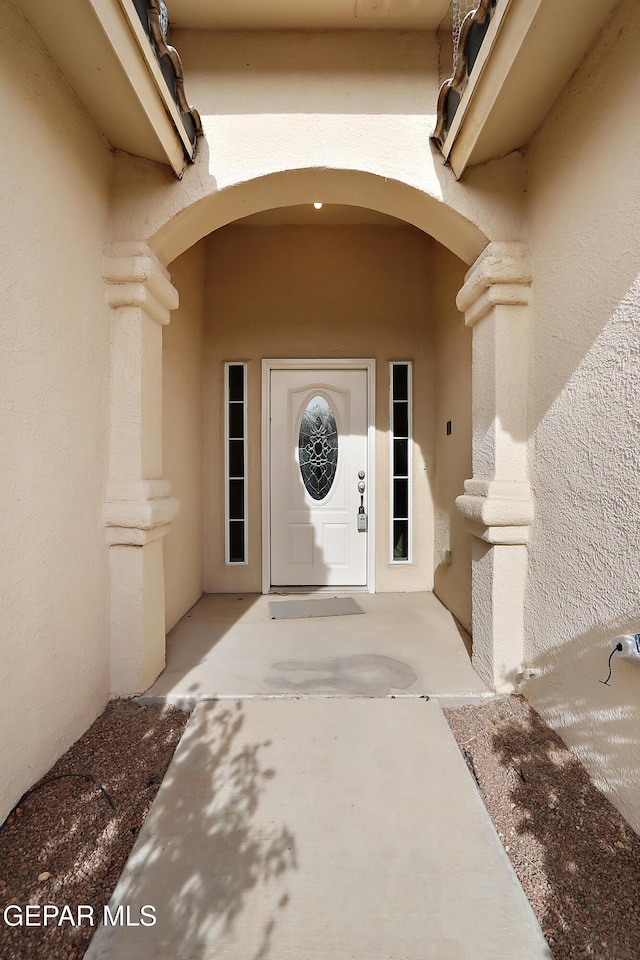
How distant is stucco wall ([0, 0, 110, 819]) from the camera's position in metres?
1.45

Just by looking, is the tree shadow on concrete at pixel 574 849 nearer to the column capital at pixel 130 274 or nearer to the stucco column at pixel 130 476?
the stucco column at pixel 130 476

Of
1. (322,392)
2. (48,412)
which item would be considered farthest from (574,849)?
(322,392)

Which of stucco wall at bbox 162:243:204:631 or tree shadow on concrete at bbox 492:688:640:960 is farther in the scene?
stucco wall at bbox 162:243:204:631

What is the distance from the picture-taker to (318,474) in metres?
3.83

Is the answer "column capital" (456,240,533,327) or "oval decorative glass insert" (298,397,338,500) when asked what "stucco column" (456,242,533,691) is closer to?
"column capital" (456,240,533,327)

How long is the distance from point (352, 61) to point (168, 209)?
3.91 ft

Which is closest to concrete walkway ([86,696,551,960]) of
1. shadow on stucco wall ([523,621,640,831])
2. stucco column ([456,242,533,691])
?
shadow on stucco wall ([523,621,640,831])

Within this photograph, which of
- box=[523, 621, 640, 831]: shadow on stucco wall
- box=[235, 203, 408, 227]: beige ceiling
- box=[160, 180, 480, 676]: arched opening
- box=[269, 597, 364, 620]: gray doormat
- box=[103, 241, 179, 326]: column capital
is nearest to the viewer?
box=[523, 621, 640, 831]: shadow on stucco wall

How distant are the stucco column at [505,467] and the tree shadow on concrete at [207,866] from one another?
124 centimetres

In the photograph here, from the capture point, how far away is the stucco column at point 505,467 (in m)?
2.09

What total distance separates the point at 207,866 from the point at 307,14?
3608 mm

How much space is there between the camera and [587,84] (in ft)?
5.39

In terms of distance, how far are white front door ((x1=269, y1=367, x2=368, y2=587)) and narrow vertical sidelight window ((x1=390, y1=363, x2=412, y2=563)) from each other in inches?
9.7

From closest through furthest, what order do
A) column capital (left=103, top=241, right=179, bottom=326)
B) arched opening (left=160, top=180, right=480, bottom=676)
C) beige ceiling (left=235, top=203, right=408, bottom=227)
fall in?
1. column capital (left=103, top=241, right=179, bottom=326)
2. beige ceiling (left=235, top=203, right=408, bottom=227)
3. arched opening (left=160, top=180, right=480, bottom=676)
